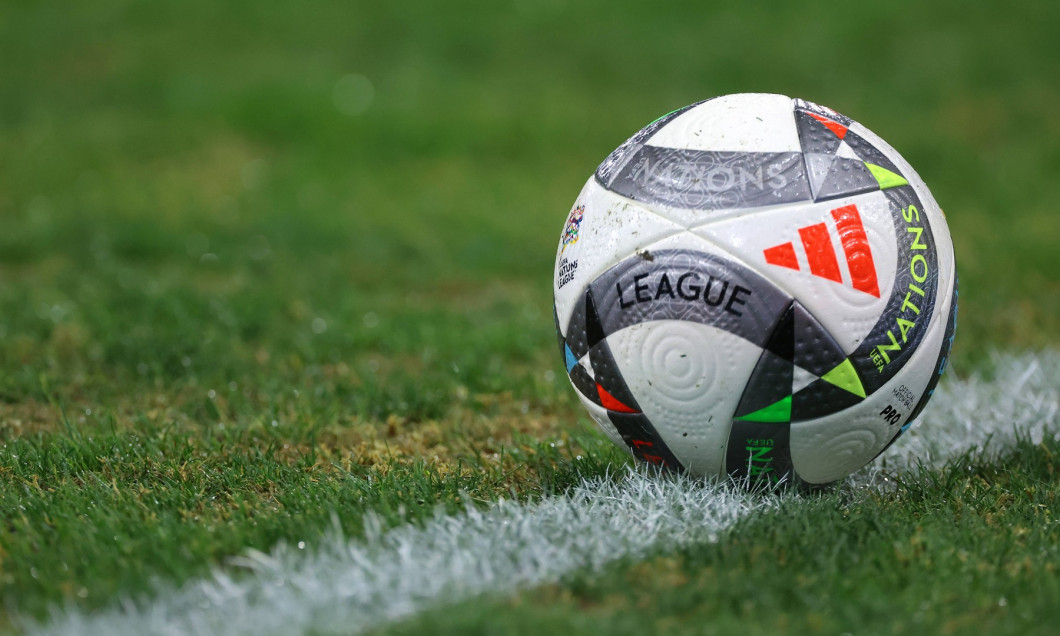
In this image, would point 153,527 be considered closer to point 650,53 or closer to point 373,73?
point 373,73

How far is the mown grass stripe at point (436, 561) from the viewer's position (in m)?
2.54

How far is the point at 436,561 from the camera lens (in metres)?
2.78

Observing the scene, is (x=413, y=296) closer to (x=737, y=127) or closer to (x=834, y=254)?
(x=737, y=127)

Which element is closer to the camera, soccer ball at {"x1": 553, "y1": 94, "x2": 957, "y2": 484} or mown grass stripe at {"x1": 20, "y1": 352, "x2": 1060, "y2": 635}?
mown grass stripe at {"x1": 20, "y1": 352, "x2": 1060, "y2": 635}

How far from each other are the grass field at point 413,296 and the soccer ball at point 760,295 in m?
0.27

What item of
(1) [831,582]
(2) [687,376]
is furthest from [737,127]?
(1) [831,582]

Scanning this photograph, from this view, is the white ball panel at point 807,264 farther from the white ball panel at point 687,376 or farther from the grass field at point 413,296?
the grass field at point 413,296

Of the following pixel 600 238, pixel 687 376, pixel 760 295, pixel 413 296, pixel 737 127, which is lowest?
pixel 413 296

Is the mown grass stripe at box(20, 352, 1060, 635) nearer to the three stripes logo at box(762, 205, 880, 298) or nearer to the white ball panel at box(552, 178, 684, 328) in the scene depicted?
the white ball panel at box(552, 178, 684, 328)

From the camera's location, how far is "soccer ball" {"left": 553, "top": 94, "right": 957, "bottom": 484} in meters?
2.95

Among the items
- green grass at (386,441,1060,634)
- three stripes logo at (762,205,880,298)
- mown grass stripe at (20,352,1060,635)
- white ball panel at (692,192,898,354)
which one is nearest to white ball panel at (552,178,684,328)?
white ball panel at (692,192,898,354)

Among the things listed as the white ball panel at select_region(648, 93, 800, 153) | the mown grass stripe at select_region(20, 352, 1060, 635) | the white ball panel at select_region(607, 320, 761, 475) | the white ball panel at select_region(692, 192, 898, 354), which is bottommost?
the mown grass stripe at select_region(20, 352, 1060, 635)

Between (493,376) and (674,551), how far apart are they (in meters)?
2.13

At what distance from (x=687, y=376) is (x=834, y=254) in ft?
1.82
